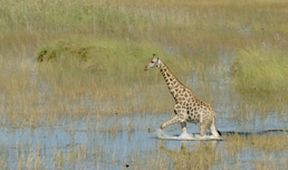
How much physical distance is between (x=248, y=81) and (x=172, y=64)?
336 centimetres

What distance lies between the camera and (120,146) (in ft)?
46.6

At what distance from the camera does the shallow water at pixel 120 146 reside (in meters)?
12.9

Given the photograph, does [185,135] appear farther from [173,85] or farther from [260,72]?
[260,72]

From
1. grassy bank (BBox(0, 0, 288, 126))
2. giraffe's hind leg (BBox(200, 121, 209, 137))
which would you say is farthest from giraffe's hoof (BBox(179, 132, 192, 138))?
grassy bank (BBox(0, 0, 288, 126))

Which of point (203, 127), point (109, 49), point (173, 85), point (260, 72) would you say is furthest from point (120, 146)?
point (109, 49)

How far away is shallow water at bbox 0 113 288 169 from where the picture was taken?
42.3 ft

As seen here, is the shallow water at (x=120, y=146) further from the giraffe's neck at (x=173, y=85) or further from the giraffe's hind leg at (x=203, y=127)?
the giraffe's neck at (x=173, y=85)

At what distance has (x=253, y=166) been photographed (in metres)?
12.7

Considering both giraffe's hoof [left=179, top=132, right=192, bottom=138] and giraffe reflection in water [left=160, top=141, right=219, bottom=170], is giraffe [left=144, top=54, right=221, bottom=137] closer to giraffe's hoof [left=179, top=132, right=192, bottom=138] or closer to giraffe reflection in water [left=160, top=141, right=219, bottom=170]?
giraffe's hoof [left=179, top=132, right=192, bottom=138]

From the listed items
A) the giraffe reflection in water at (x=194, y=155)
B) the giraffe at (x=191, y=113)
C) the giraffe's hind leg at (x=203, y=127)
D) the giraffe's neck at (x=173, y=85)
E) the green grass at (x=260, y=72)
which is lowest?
the giraffe reflection in water at (x=194, y=155)

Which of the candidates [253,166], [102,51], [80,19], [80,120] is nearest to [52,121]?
[80,120]

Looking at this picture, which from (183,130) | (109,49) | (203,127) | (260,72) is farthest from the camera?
(109,49)

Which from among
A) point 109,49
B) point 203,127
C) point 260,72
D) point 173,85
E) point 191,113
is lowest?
point 203,127

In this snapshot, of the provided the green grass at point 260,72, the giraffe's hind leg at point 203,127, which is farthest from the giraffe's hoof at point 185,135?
the green grass at point 260,72
